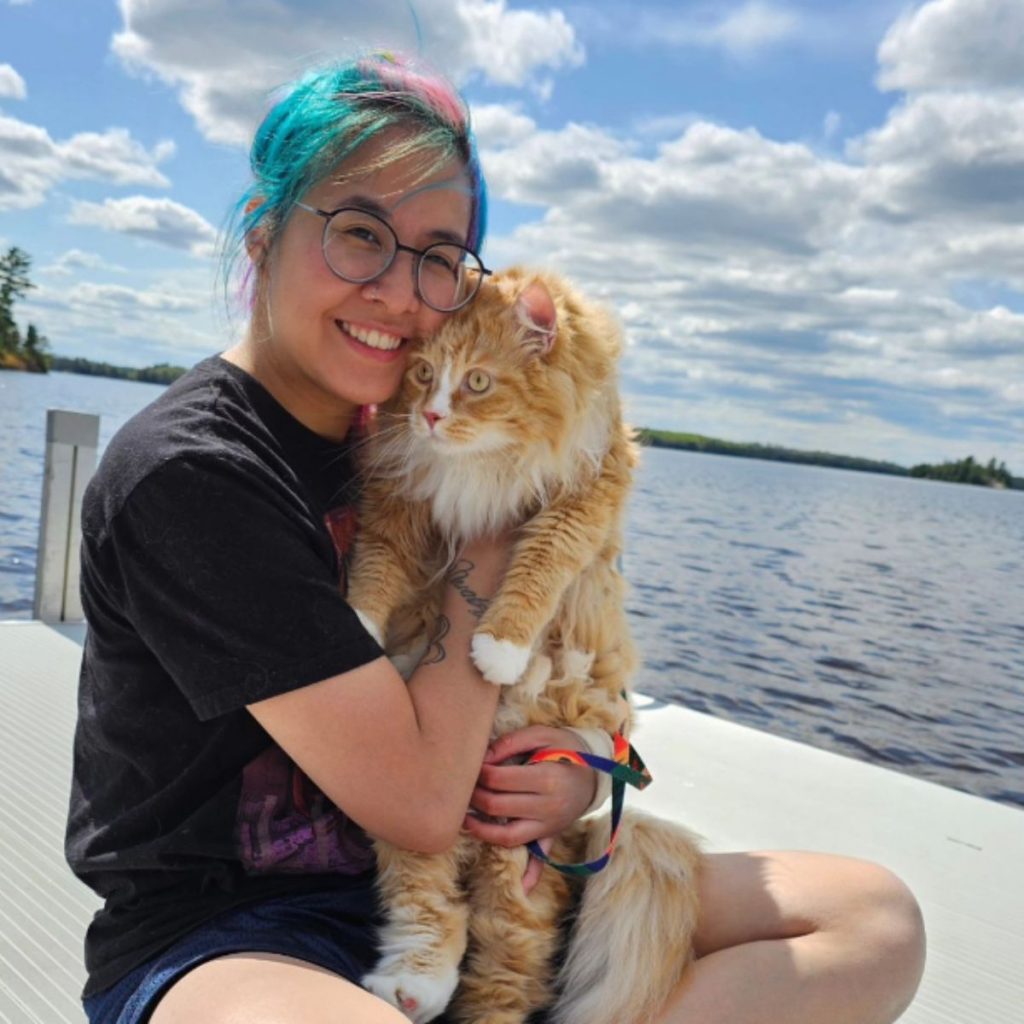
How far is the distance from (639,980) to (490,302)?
47.2 inches

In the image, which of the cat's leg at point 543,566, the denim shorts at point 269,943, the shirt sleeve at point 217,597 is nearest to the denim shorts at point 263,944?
the denim shorts at point 269,943

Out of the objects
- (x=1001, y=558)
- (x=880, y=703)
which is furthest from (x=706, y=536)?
(x=880, y=703)

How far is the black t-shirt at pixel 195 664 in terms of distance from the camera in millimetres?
1212

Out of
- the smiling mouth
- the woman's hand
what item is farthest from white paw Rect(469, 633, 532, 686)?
the smiling mouth

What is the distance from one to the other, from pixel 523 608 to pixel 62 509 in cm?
332

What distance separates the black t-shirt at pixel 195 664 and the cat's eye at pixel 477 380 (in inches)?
19.1

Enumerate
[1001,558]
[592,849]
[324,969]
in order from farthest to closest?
[1001,558] → [592,849] → [324,969]

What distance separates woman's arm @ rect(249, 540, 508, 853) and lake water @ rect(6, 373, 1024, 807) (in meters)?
0.62

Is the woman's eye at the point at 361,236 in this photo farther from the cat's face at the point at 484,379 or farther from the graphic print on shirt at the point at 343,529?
the graphic print on shirt at the point at 343,529

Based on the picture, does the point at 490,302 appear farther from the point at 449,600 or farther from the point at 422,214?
the point at 449,600

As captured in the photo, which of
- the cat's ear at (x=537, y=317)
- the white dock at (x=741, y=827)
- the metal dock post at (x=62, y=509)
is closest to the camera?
the cat's ear at (x=537, y=317)

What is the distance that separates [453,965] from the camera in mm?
1464

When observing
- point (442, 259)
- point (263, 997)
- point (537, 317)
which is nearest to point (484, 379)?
point (537, 317)

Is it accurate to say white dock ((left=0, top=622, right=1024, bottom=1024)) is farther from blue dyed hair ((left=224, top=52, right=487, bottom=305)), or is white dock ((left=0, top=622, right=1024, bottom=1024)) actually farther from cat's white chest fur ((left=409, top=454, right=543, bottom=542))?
blue dyed hair ((left=224, top=52, right=487, bottom=305))
